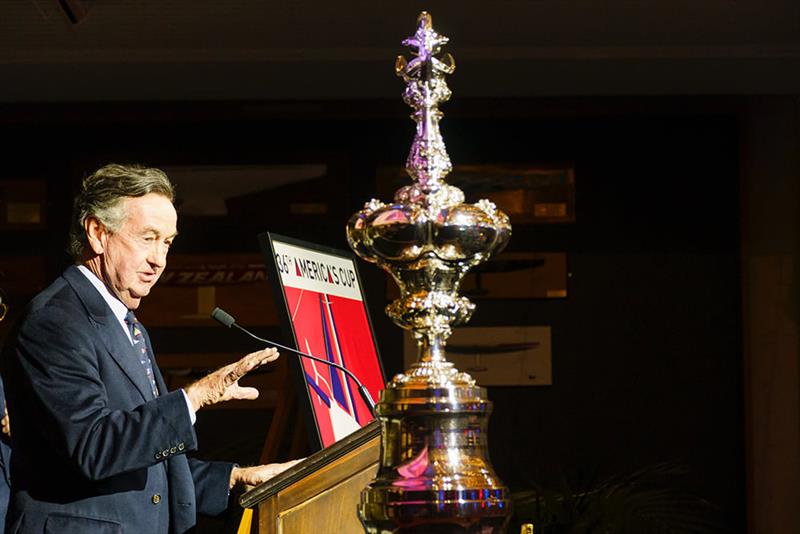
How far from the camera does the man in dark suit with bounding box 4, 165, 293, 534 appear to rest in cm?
206

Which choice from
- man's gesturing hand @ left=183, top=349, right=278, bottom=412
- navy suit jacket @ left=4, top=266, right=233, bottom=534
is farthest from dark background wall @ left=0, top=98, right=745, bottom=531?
man's gesturing hand @ left=183, top=349, right=278, bottom=412

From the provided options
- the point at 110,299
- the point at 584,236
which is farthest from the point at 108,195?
the point at 584,236

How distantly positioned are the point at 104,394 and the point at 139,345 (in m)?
0.24

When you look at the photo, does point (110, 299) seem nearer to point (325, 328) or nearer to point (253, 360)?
point (253, 360)

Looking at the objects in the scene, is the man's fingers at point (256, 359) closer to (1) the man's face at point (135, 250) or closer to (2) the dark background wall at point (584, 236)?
(1) the man's face at point (135, 250)

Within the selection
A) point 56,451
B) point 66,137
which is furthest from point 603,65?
point 56,451

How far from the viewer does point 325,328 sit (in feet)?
9.89

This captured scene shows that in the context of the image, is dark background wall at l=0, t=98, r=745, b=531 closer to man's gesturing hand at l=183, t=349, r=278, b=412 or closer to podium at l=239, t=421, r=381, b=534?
man's gesturing hand at l=183, t=349, r=278, b=412

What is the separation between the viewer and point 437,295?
107cm

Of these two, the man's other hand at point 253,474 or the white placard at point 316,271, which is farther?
the white placard at point 316,271

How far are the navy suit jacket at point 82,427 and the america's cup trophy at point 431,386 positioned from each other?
3.57 ft

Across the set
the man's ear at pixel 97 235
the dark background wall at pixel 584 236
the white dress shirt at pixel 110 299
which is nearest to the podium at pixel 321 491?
the white dress shirt at pixel 110 299

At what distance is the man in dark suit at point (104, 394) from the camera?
6.75 feet

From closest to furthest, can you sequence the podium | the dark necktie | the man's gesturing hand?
the podium, the man's gesturing hand, the dark necktie
